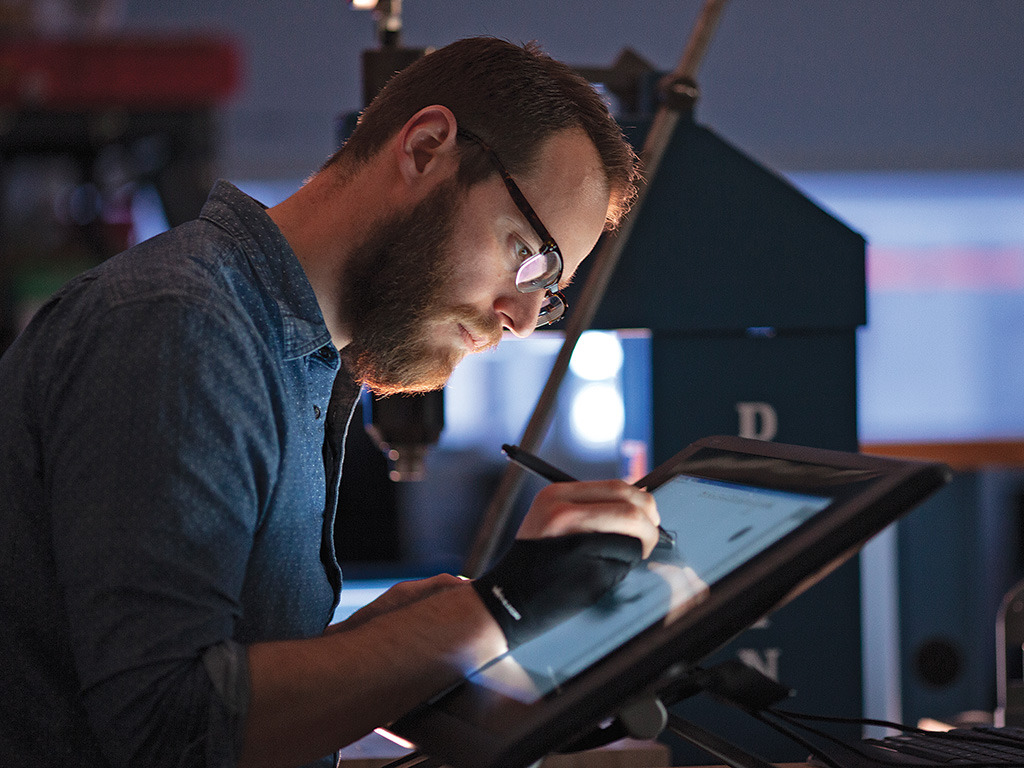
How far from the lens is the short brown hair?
82 centimetres

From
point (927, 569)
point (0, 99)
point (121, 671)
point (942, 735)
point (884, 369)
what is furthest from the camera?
point (884, 369)

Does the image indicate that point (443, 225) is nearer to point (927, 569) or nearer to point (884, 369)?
point (927, 569)

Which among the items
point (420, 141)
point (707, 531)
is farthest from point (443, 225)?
point (707, 531)

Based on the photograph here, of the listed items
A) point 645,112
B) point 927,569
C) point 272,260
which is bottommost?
point 927,569

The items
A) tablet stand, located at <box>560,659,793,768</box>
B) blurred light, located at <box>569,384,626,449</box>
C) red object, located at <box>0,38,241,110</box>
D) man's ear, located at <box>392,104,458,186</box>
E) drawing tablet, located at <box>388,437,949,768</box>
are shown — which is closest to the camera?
drawing tablet, located at <box>388,437,949,768</box>

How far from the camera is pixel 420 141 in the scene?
2.67 feet

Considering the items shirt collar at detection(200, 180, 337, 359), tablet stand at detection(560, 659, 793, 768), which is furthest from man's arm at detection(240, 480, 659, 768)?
shirt collar at detection(200, 180, 337, 359)

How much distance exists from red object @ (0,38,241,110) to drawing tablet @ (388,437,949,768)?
2.94m

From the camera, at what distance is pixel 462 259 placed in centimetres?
82

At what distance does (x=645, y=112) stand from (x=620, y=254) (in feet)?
0.76

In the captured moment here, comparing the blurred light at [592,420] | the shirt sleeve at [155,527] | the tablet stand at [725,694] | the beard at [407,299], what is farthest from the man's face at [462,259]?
the blurred light at [592,420]

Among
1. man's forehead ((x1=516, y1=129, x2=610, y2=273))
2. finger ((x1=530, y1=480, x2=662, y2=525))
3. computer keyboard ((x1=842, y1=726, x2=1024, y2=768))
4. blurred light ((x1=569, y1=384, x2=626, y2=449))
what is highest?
man's forehead ((x1=516, y1=129, x2=610, y2=273))

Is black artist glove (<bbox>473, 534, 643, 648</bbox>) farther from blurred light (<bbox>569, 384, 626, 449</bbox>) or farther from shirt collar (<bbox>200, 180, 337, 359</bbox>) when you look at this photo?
blurred light (<bbox>569, 384, 626, 449</bbox>)

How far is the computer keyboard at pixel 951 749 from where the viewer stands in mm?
656
